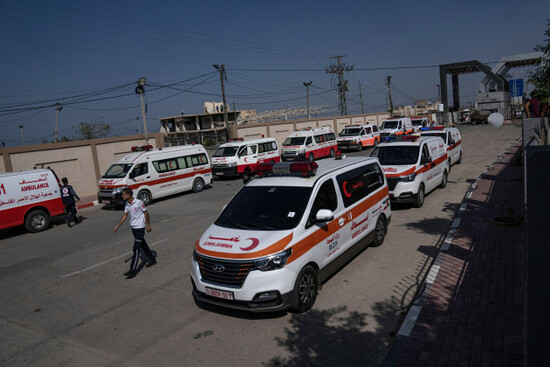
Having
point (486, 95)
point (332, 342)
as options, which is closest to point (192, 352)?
point (332, 342)

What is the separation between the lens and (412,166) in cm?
1206

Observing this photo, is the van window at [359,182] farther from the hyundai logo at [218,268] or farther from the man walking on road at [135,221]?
the man walking on road at [135,221]

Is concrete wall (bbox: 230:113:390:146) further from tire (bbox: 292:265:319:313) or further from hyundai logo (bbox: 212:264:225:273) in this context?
hyundai logo (bbox: 212:264:225:273)

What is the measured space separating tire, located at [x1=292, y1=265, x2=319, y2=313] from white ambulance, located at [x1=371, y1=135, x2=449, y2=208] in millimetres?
6392

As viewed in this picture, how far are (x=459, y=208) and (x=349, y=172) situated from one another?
563 cm

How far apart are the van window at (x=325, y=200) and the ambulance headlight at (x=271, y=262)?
2.68 feet

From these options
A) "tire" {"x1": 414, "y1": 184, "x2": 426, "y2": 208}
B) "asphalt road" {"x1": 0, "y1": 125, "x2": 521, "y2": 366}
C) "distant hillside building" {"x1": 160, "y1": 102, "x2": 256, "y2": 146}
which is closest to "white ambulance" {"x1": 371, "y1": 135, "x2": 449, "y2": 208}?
"tire" {"x1": 414, "y1": 184, "x2": 426, "y2": 208}

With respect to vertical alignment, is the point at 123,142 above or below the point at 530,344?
above

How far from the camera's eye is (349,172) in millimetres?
7750

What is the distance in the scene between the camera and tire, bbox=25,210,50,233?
44.1ft

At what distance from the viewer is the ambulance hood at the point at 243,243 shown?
5.56 metres

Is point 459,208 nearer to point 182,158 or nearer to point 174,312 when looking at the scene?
point 174,312

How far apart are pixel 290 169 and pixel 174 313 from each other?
3.09 m

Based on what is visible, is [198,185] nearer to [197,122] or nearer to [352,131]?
Result: [352,131]
